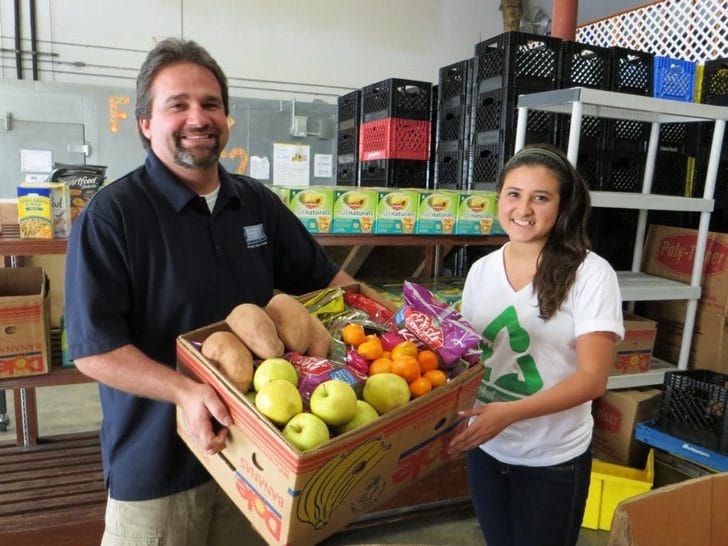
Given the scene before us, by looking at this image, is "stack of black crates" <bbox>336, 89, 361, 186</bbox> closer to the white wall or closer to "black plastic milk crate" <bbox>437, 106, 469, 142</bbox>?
"black plastic milk crate" <bbox>437, 106, 469, 142</bbox>

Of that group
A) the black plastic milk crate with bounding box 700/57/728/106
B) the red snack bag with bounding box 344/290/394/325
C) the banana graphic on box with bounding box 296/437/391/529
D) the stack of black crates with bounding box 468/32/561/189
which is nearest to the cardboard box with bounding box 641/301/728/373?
the black plastic milk crate with bounding box 700/57/728/106

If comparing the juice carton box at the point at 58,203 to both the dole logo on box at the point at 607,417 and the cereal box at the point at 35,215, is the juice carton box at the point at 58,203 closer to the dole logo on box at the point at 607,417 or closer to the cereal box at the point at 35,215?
the cereal box at the point at 35,215

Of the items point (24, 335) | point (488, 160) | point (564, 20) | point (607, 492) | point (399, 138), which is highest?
point (564, 20)

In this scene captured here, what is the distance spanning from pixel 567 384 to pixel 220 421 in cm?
78

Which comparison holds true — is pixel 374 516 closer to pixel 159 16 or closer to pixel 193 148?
pixel 193 148

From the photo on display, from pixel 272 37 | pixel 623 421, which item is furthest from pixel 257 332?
pixel 272 37

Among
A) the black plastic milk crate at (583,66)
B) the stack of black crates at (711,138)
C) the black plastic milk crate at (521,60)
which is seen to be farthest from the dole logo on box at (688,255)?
the black plastic milk crate at (521,60)

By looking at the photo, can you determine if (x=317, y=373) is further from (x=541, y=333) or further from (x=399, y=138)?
(x=399, y=138)

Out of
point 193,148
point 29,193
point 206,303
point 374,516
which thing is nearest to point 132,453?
point 206,303

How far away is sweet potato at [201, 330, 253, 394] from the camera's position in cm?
101

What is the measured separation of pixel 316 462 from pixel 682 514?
765mm

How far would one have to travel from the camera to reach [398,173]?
3.20m

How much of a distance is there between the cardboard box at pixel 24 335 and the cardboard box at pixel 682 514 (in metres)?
2.05

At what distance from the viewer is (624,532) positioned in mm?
973
